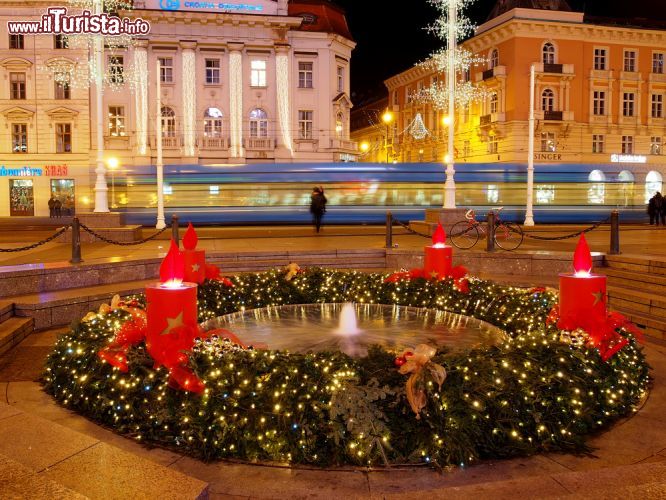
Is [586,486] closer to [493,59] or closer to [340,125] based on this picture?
[340,125]

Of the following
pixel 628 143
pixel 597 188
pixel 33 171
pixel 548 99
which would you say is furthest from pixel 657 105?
pixel 33 171

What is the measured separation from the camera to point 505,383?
203 inches

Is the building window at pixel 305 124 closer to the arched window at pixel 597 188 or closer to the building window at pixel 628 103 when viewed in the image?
the arched window at pixel 597 188

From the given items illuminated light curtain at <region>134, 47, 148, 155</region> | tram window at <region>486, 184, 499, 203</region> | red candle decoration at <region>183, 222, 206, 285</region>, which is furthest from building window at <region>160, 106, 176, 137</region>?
red candle decoration at <region>183, 222, 206, 285</region>

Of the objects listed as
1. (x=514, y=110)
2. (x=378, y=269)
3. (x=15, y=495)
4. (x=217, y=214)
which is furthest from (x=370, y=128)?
(x=15, y=495)

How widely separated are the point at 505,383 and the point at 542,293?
393 cm

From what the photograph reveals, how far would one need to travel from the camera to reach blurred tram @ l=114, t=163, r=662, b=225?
2997cm

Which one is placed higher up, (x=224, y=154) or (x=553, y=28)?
(x=553, y=28)

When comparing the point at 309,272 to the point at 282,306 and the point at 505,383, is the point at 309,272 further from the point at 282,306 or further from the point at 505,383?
the point at 505,383

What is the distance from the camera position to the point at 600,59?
5147 cm

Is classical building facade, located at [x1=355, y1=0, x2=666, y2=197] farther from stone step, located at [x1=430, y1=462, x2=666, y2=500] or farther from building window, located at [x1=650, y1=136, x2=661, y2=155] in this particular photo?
stone step, located at [x1=430, y1=462, x2=666, y2=500]

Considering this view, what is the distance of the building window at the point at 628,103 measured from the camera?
52.3 meters

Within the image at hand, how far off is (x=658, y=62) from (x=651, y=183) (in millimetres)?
24691

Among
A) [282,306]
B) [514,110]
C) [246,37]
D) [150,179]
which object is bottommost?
[282,306]
